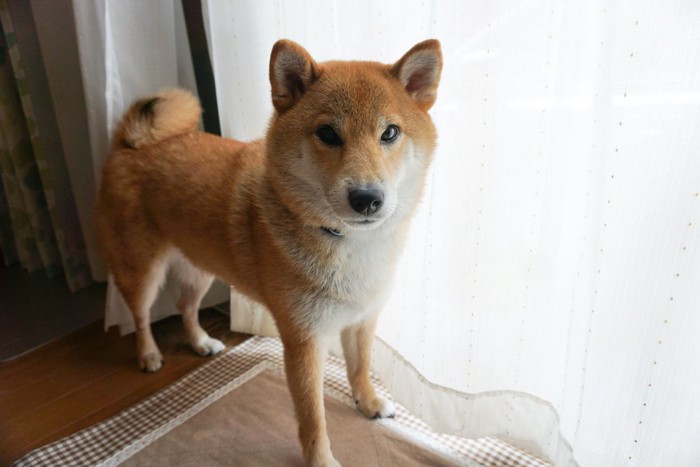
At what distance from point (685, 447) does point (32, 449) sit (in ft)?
5.32

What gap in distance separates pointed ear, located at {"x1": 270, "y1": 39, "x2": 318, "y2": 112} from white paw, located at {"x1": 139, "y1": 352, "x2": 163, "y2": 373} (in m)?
1.09

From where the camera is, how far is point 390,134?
93cm

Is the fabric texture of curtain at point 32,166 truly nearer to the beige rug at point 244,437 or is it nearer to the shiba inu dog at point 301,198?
the shiba inu dog at point 301,198

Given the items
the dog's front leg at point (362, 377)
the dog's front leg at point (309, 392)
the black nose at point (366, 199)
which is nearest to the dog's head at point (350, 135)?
the black nose at point (366, 199)

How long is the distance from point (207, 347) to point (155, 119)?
820 mm

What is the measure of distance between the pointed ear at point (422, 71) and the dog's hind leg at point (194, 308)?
3.40 ft

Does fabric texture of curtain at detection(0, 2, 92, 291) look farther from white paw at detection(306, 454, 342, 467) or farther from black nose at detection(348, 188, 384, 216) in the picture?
black nose at detection(348, 188, 384, 216)

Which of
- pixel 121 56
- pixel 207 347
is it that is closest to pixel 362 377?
pixel 207 347

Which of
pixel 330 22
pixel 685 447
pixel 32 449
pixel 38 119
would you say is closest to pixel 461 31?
pixel 330 22

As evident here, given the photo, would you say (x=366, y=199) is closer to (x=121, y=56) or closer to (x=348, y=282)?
(x=348, y=282)

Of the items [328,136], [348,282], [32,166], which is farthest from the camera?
[32,166]

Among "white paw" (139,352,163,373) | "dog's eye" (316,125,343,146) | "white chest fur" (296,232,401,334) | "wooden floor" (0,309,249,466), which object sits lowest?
"wooden floor" (0,309,249,466)

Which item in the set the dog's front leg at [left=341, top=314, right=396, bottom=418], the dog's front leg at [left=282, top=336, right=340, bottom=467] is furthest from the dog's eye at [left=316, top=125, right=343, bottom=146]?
the dog's front leg at [left=341, top=314, right=396, bottom=418]

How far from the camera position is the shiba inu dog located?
0.91 m
